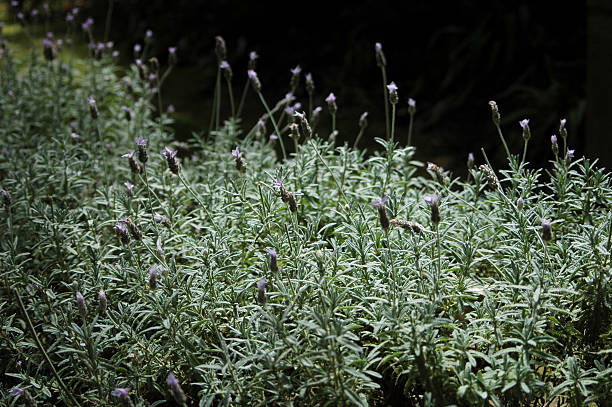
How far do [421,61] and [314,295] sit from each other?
188 inches

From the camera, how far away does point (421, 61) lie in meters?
6.64

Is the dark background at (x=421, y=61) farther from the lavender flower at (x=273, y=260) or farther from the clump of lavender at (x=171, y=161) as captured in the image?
the lavender flower at (x=273, y=260)

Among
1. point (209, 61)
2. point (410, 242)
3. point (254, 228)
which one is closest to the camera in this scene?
point (410, 242)

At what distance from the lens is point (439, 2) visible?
268 inches

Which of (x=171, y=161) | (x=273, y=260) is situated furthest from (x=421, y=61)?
(x=273, y=260)

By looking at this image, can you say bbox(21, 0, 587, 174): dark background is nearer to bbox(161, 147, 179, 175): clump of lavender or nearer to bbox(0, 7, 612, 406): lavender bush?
bbox(0, 7, 612, 406): lavender bush

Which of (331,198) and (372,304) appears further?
(331,198)

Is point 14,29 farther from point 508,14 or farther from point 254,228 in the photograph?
point 254,228

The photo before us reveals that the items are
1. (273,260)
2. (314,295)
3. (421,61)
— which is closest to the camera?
(273,260)

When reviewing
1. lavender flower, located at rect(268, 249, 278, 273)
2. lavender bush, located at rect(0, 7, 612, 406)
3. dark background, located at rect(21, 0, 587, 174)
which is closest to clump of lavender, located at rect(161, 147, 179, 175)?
lavender bush, located at rect(0, 7, 612, 406)

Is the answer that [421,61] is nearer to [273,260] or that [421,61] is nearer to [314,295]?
[314,295]

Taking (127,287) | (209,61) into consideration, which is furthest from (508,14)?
(127,287)

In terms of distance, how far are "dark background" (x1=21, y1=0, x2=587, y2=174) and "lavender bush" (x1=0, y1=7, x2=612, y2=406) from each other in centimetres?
235

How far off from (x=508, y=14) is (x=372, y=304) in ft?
15.9
